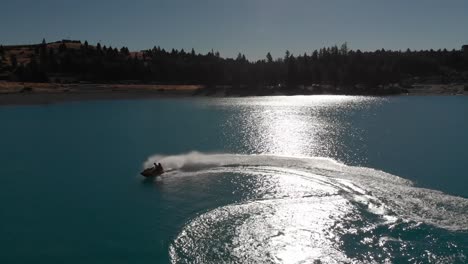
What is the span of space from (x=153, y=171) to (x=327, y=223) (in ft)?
77.1

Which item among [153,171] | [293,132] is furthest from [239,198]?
[293,132]

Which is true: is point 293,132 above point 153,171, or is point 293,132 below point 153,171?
above

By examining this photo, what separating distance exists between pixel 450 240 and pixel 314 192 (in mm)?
13454

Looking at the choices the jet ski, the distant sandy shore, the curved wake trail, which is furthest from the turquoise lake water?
the distant sandy shore

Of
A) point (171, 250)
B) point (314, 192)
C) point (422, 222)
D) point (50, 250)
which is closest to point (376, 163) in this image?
point (314, 192)

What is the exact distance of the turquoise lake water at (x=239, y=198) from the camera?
30.3m

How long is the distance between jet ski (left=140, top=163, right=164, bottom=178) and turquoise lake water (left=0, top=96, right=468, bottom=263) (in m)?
0.96

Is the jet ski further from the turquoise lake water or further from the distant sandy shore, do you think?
the distant sandy shore

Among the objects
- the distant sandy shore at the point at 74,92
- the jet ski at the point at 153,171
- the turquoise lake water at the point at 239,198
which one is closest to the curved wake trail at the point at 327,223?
the turquoise lake water at the point at 239,198

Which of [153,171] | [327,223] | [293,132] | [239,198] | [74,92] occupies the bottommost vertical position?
[327,223]

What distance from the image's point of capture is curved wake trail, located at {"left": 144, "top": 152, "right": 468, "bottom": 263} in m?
29.0

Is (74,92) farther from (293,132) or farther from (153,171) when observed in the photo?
(153,171)

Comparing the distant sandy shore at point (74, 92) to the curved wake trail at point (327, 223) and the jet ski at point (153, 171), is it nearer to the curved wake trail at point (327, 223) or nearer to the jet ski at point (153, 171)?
the jet ski at point (153, 171)

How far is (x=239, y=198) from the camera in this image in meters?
40.7
